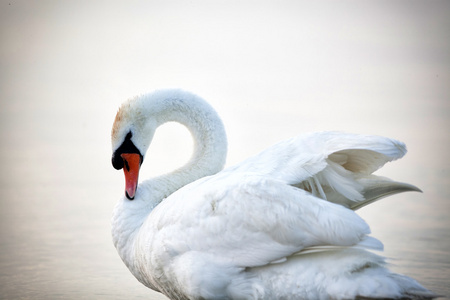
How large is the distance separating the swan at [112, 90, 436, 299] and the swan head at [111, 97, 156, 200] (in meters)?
0.51

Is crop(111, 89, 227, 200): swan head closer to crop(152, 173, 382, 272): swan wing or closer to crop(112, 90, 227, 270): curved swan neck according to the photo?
crop(112, 90, 227, 270): curved swan neck

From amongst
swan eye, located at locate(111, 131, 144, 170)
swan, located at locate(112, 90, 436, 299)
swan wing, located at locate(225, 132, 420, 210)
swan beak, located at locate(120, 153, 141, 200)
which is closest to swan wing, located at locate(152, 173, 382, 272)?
swan, located at locate(112, 90, 436, 299)

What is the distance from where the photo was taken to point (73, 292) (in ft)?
18.1

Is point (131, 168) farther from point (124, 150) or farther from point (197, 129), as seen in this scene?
point (197, 129)

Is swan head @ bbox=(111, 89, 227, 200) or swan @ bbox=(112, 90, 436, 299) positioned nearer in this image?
swan @ bbox=(112, 90, 436, 299)

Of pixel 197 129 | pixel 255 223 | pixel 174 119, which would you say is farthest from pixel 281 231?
pixel 174 119

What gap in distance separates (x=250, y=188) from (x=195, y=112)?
1351mm

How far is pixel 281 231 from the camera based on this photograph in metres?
4.00

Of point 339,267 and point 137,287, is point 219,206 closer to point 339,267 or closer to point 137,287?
point 339,267

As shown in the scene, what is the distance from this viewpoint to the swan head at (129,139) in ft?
16.6

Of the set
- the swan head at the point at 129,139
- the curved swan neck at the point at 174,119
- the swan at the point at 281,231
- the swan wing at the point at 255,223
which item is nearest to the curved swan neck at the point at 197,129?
the curved swan neck at the point at 174,119

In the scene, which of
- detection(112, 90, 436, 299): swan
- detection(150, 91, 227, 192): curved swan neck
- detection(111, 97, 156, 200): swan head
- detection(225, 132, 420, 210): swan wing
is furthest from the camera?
detection(150, 91, 227, 192): curved swan neck

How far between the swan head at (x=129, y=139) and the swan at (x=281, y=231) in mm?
509

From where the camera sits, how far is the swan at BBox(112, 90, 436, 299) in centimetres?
386
